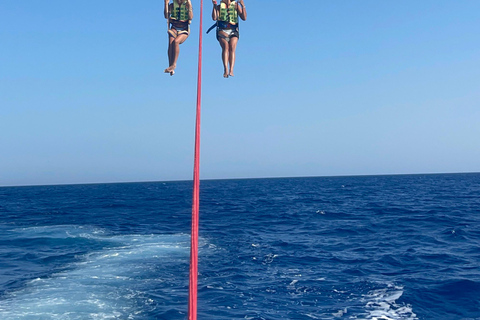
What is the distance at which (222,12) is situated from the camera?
229 inches

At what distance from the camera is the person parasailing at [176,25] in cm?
556

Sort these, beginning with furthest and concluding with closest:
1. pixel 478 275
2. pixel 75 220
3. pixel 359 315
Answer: pixel 75 220, pixel 478 275, pixel 359 315

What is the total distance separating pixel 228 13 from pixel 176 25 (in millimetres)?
812

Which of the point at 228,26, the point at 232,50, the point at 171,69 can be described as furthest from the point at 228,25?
the point at 171,69

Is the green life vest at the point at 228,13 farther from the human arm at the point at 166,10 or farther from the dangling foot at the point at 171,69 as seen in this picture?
the dangling foot at the point at 171,69

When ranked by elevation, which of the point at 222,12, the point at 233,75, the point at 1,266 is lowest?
the point at 1,266

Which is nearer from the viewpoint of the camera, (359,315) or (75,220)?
(359,315)

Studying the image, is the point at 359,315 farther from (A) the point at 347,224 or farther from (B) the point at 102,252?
(A) the point at 347,224

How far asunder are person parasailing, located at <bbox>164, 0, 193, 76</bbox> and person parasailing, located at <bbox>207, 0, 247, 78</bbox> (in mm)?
476

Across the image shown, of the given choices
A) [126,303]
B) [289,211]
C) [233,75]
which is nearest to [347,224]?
[289,211]

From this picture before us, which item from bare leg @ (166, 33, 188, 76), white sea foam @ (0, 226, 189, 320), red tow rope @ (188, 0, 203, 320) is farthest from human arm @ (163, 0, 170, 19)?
white sea foam @ (0, 226, 189, 320)

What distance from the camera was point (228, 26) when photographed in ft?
19.3

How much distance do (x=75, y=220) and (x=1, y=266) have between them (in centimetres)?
1806

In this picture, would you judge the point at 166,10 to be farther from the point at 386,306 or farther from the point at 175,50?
the point at 386,306
